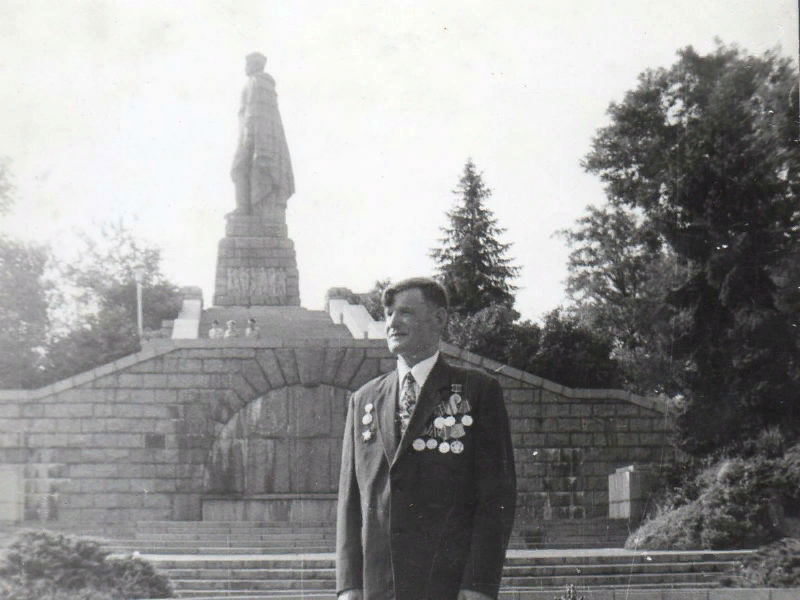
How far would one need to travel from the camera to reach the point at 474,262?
2753 cm

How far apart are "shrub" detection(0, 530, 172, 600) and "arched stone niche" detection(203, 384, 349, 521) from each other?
22.5 ft

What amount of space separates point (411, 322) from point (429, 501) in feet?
1.97

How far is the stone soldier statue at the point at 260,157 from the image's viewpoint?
96.3 feet

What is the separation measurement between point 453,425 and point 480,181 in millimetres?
19279

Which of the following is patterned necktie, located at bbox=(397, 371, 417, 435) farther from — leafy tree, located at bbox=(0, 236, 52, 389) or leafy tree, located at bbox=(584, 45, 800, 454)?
leafy tree, located at bbox=(0, 236, 52, 389)

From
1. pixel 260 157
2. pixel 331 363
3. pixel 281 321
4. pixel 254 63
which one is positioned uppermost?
pixel 254 63

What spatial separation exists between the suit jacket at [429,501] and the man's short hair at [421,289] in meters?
0.26

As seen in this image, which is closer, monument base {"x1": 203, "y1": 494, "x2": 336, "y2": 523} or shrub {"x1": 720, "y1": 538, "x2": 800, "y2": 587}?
shrub {"x1": 720, "y1": 538, "x2": 800, "y2": 587}

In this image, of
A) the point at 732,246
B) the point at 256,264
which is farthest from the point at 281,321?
the point at 732,246

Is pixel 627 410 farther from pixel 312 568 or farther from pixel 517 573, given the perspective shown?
pixel 312 568

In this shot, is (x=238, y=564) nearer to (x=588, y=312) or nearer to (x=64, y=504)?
(x=64, y=504)

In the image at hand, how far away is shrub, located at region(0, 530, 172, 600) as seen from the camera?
9.06m

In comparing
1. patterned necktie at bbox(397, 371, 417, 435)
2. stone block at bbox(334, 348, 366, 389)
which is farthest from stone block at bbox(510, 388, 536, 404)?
patterned necktie at bbox(397, 371, 417, 435)

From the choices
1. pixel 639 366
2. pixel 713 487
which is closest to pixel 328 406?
pixel 713 487
